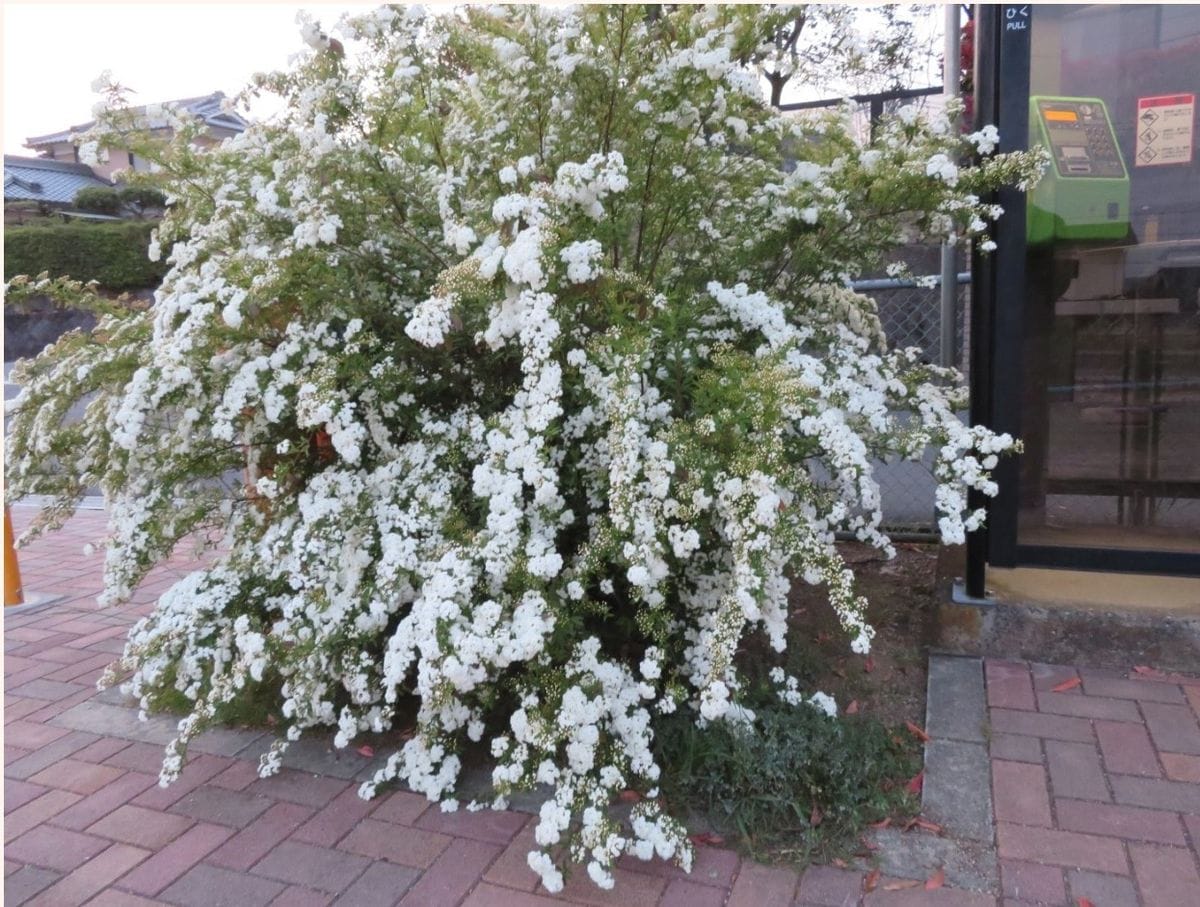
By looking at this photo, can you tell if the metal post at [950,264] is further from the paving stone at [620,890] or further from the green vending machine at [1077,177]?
the paving stone at [620,890]

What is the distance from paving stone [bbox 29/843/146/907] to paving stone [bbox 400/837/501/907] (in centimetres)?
84

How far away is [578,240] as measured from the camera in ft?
8.71

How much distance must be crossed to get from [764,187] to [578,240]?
891mm

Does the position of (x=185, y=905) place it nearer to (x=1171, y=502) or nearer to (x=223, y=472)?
(x=223, y=472)

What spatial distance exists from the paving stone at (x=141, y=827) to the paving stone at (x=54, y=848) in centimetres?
4

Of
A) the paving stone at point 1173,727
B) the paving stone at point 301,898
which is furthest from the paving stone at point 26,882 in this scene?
the paving stone at point 1173,727

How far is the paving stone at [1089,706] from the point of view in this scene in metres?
2.84

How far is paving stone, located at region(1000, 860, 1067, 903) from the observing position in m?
2.13

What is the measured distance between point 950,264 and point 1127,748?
235 cm

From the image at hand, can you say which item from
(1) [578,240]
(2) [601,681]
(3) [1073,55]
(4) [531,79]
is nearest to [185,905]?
(2) [601,681]

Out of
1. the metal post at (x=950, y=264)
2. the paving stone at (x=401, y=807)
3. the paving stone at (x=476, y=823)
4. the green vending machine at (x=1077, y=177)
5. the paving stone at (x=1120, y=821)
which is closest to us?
the paving stone at (x=1120, y=821)

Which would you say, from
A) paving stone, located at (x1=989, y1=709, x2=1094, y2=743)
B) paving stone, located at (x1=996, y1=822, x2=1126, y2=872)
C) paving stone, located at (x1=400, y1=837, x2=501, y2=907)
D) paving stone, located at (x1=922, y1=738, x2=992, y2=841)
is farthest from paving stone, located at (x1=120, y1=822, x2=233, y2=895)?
paving stone, located at (x1=989, y1=709, x2=1094, y2=743)

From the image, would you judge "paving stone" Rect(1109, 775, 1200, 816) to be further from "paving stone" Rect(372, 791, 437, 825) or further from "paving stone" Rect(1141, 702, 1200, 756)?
"paving stone" Rect(372, 791, 437, 825)

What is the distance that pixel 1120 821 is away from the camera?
2.37m
